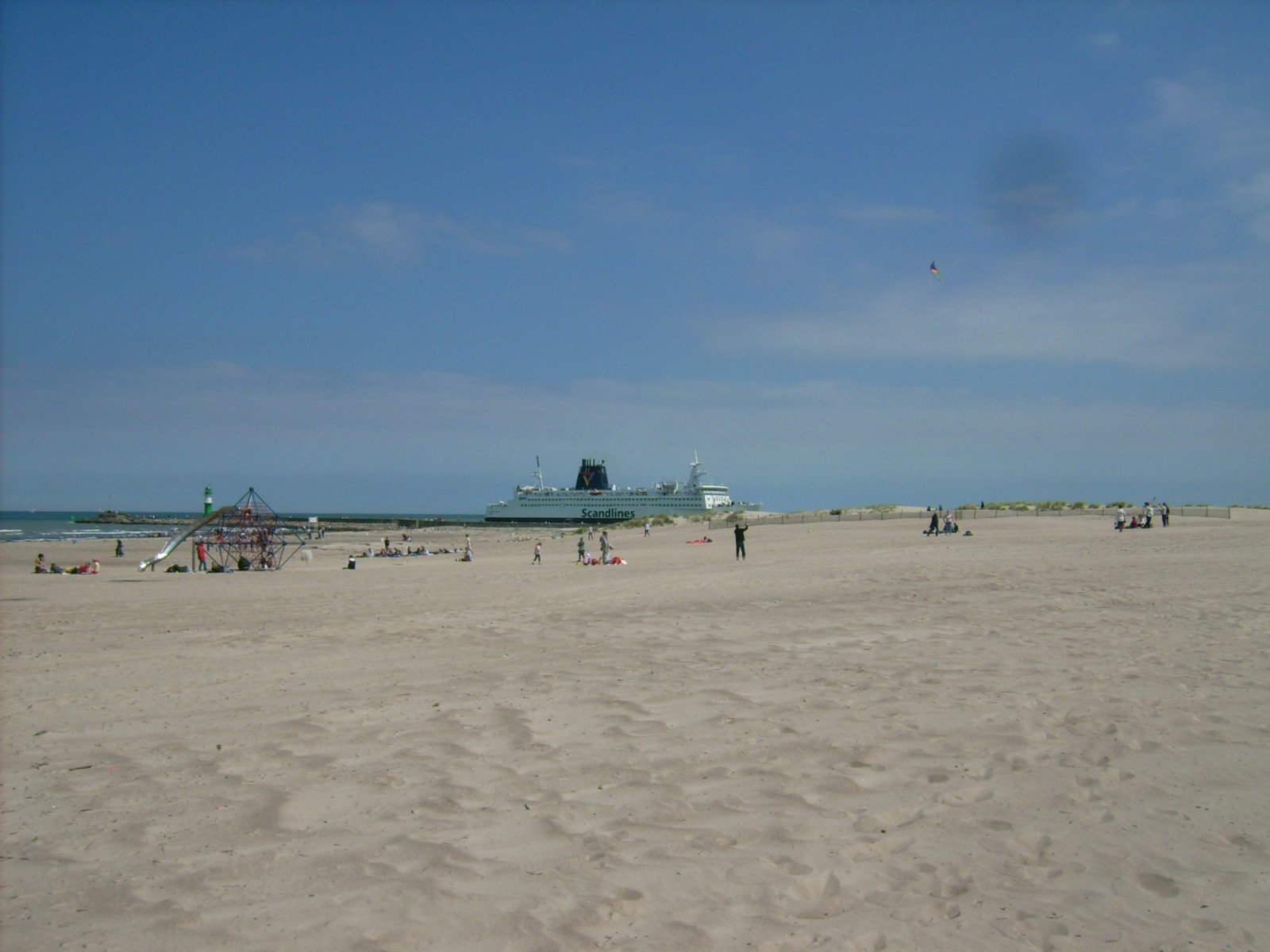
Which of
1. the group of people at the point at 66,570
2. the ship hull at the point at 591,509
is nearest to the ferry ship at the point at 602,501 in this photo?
the ship hull at the point at 591,509

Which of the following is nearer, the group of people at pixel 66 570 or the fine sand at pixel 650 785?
the fine sand at pixel 650 785

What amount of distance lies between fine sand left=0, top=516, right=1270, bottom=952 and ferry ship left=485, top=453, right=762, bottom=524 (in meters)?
88.0

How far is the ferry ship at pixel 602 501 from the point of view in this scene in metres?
101

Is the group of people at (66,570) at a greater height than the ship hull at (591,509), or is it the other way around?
the ship hull at (591,509)

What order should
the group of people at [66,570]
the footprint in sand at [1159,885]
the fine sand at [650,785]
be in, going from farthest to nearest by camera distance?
the group of people at [66,570], the footprint in sand at [1159,885], the fine sand at [650,785]

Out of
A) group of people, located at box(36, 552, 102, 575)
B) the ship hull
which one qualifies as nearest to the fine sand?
group of people, located at box(36, 552, 102, 575)

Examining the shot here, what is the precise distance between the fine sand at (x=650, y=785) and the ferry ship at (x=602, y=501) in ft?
289

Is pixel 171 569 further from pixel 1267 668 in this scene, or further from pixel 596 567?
pixel 1267 668

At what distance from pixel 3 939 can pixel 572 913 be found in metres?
2.26

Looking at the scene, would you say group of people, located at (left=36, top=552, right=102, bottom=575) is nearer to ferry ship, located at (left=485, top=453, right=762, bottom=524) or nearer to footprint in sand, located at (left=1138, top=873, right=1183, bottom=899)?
footprint in sand, located at (left=1138, top=873, right=1183, bottom=899)

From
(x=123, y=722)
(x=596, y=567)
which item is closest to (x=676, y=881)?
(x=123, y=722)

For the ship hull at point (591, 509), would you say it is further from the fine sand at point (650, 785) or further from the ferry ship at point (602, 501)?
the fine sand at point (650, 785)

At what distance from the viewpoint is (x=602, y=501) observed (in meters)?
106

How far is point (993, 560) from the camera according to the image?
19.6 meters
